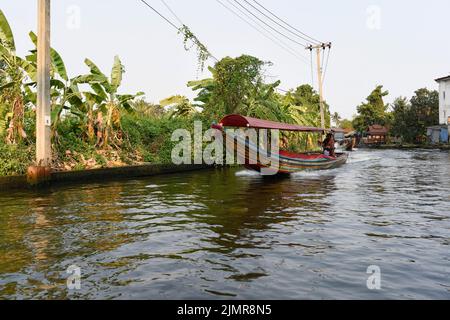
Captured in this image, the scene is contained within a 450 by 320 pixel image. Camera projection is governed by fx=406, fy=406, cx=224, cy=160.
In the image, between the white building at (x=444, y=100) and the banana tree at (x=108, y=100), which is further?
the white building at (x=444, y=100)

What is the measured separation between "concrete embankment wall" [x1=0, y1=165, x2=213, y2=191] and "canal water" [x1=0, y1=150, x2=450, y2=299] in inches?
60.4

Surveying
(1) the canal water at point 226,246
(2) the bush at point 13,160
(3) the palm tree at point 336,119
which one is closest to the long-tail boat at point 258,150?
(1) the canal water at point 226,246

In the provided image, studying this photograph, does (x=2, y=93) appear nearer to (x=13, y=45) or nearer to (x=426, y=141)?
(x=13, y=45)

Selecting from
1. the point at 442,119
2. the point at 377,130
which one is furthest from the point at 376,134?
the point at 442,119

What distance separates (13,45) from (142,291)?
1457 centimetres

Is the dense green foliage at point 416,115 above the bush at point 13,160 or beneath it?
above

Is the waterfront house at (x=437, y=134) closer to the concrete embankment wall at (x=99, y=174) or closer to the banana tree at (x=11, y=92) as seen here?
the concrete embankment wall at (x=99, y=174)

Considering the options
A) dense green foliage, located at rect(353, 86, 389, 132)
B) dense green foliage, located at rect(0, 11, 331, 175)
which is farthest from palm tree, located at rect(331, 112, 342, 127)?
dense green foliage, located at rect(0, 11, 331, 175)

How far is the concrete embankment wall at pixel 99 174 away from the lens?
535 inches

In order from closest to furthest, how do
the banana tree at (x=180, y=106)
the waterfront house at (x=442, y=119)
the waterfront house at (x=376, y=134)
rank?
the banana tree at (x=180, y=106) → the waterfront house at (x=442, y=119) → the waterfront house at (x=376, y=134)

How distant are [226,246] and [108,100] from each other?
1445 centimetres

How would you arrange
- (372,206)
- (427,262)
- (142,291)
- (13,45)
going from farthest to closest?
(13,45)
(372,206)
(427,262)
(142,291)
